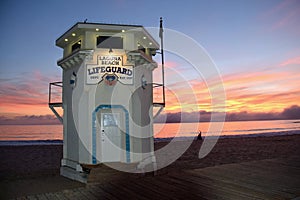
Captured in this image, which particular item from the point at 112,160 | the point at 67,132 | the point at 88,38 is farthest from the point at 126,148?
the point at 88,38

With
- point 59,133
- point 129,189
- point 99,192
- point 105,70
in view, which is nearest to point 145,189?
point 129,189

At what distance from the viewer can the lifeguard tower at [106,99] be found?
33.3 feet

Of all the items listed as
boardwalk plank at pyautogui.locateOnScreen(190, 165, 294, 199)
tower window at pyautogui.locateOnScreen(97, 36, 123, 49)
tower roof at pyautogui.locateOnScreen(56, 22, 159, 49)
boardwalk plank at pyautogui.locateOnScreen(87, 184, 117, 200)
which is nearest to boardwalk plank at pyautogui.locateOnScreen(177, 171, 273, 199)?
boardwalk plank at pyautogui.locateOnScreen(190, 165, 294, 199)

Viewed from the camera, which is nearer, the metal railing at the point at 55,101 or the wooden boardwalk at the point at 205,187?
the wooden boardwalk at the point at 205,187

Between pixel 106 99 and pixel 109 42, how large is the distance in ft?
8.55

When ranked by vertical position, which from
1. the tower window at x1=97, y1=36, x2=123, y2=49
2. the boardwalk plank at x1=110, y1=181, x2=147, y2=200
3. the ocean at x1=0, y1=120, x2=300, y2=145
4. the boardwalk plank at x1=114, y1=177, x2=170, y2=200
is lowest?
the ocean at x1=0, y1=120, x2=300, y2=145

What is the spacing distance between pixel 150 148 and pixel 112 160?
1.99 meters

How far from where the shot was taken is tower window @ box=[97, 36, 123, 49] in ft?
34.4

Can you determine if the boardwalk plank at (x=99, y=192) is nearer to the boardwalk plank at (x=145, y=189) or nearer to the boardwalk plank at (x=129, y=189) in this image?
the boardwalk plank at (x=129, y=189)

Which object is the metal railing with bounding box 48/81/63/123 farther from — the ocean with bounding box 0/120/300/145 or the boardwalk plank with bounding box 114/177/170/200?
the ocean with bounding box 0/120/300/145

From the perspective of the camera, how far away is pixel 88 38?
10422 mm

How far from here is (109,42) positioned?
1050 cm

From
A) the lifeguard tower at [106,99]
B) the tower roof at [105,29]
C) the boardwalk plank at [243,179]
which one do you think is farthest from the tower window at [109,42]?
the boardwalk plank at [243,179]

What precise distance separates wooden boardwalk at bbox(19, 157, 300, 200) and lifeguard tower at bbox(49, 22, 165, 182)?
4.37 metres
